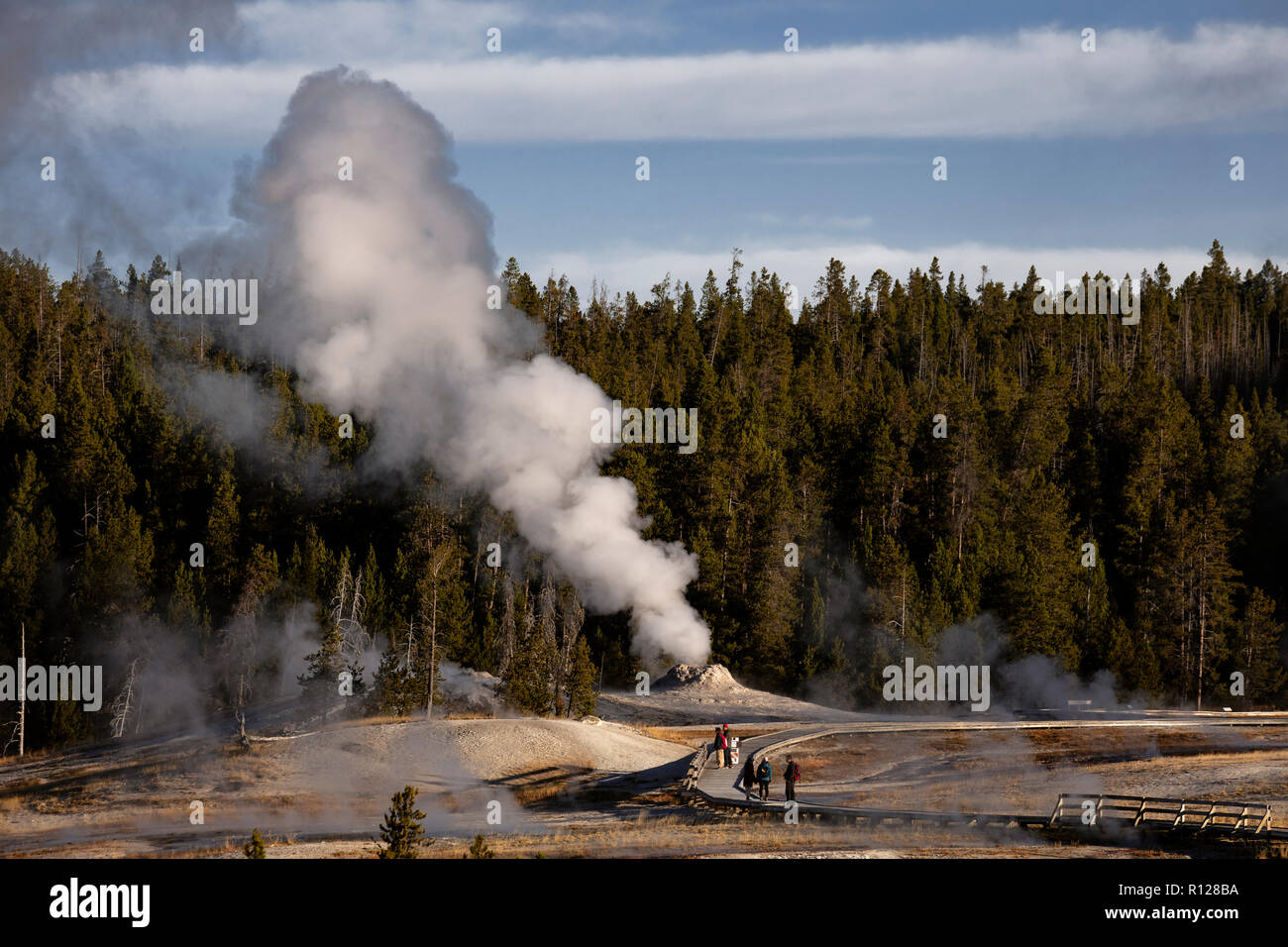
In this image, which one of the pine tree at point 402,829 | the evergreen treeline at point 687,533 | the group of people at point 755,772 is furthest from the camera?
the evergreen treeline at point 687,533

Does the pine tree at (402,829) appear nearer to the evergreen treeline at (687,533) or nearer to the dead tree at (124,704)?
the evergreen treeline at (687,533)

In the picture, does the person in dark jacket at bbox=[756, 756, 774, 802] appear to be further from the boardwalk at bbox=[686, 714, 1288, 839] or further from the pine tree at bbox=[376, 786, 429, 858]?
the pine tree at bbox=[376, 786, 429, 858]

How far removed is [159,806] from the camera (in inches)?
1634

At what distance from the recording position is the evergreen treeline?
70.4 m

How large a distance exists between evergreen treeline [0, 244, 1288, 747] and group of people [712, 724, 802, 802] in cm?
1125

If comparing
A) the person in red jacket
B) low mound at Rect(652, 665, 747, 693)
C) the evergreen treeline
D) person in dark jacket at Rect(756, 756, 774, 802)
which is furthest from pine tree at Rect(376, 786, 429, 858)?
low mound at Rect(652, 665, 747, 693)

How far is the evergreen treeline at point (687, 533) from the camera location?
231 feet

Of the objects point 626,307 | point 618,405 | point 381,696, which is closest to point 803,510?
point 618,405

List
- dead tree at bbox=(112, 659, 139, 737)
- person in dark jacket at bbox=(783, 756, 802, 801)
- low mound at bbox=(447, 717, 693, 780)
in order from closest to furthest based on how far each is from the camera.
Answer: person in dark jacket at bbox=(783, 756, 802, 801) → low mound at bbox=(447, 717, 693, 780) → dead tree at bbox=(112, 659, 139, 737)

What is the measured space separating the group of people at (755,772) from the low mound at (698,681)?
18060mm

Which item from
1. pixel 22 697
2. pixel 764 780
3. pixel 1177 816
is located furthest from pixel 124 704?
pixel 1177 816

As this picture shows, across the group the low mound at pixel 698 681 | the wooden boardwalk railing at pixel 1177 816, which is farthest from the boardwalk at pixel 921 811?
the low mound at pixel 698 681

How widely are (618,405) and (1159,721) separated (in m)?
36.9
